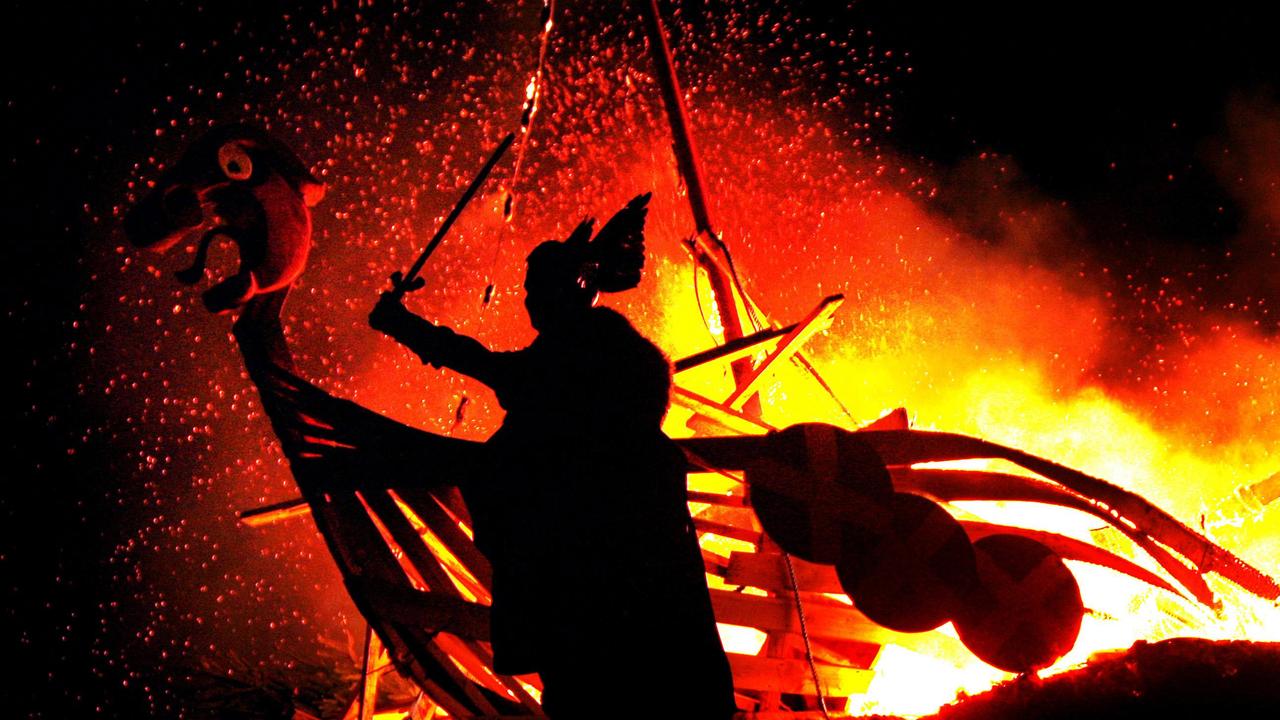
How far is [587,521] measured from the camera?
9.21 ft

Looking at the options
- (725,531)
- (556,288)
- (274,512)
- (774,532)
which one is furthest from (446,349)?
(725,531)

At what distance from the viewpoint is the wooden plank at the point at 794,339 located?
16.9ft

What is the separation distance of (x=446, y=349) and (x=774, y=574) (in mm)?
2325

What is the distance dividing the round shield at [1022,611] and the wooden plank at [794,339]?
234 cm

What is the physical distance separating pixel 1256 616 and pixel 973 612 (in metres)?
3.28

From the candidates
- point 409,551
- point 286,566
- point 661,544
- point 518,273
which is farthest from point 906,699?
point 286,566

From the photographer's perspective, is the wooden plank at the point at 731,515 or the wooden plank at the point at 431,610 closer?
the wooden plank at the point at 431,610

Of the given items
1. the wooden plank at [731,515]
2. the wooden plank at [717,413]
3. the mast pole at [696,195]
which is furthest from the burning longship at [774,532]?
the mast pole at [696,195]

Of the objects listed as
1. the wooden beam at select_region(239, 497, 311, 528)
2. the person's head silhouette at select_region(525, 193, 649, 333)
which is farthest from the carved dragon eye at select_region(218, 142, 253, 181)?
the person's head silhouette at select_region(525, 193, 649, 333)

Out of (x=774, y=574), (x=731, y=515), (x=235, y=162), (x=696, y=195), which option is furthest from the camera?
(x=696, y=195)

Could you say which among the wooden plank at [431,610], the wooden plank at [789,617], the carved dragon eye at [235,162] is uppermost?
the carved dragon eye at [235,162]

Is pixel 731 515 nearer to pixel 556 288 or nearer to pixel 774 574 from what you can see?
pixel 774 574

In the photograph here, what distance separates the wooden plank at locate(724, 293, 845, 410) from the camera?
5164 mm

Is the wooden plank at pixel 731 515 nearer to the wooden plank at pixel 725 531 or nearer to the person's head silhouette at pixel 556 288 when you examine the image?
the wooden plank at pixel 725 531
